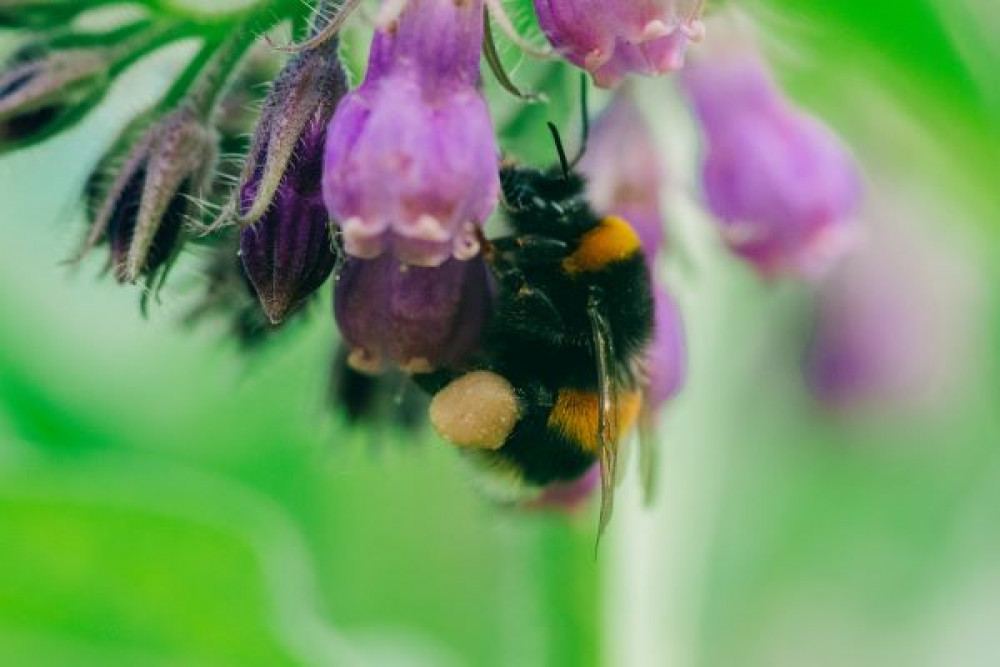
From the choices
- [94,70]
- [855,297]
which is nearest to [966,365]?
[855,297]

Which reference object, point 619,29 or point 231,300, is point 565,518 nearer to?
point 231,300

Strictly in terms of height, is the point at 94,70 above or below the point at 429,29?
below

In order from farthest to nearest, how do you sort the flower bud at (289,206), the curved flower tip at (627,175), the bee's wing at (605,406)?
the curved flower tip at (627,175) < the bee's wing at (605,406) < the flower bud at (289,206)

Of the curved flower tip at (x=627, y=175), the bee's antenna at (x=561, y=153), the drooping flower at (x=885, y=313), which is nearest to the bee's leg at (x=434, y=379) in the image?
the bee's antenna at (x=561, y=153)

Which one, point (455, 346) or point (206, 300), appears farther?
point (206, 300)

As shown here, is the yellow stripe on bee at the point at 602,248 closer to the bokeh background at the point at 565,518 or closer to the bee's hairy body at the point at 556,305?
the bee's hairy body at the point at 556,305

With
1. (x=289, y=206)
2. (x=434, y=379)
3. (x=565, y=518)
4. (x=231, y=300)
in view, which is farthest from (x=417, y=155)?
(x=565, y=518)

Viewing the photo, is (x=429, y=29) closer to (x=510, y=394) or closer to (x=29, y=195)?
(x=510, y=394)
